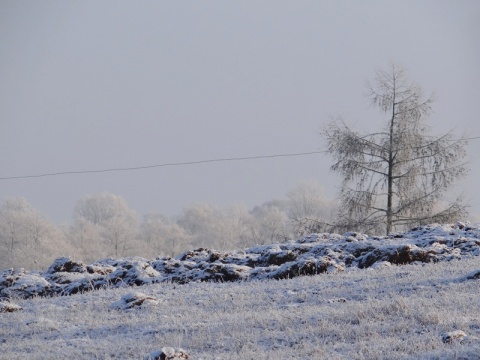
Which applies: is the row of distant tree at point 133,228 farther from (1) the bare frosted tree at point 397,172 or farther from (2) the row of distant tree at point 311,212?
A: (1) the bare frosted tree at point 397,172

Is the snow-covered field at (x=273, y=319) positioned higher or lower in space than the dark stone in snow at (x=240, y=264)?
lower

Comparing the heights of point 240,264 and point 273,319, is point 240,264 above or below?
above

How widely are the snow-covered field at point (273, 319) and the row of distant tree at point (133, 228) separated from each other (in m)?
45.3

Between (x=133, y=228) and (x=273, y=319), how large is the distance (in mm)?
68387

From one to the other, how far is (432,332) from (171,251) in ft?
226

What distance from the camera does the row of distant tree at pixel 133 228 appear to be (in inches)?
2313

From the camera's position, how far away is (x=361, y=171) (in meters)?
27.4

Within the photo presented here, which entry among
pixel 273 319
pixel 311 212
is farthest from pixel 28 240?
pixel 273 319

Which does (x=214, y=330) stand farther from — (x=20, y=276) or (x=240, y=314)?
(x=20, y=276)

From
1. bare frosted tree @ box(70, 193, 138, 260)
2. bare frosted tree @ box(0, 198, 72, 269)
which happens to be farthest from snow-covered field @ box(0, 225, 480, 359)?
bare frosted tree @ box(70, 193, 138, 260)

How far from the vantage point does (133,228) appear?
7438 cm

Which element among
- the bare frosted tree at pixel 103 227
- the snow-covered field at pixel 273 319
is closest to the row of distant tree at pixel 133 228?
the bare frosted tree at pixel 103 227

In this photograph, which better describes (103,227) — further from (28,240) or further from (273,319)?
(273,319)

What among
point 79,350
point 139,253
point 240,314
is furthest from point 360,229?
point 139,253
